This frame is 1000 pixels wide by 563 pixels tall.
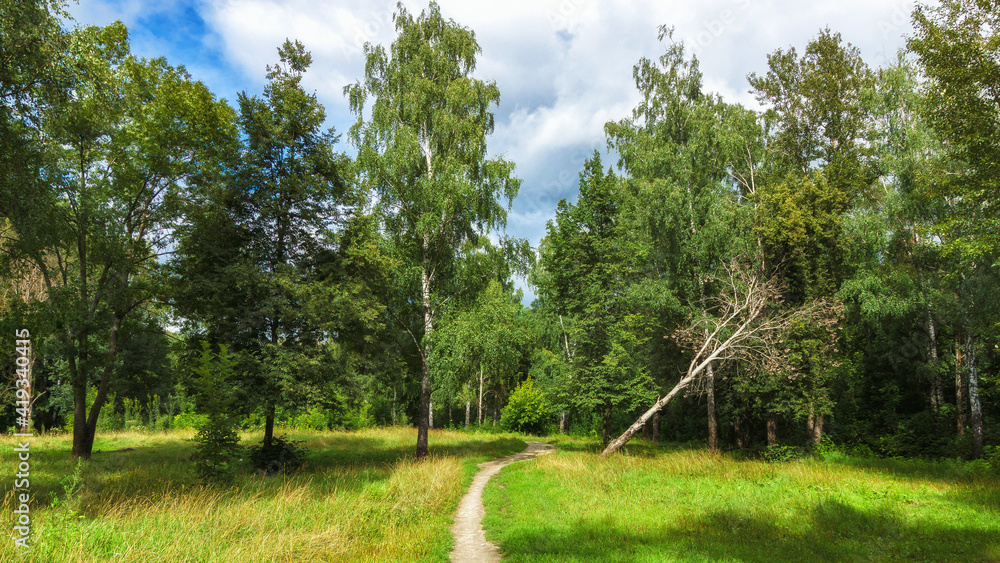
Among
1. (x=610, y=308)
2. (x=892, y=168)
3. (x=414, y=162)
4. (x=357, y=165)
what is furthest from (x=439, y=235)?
(x=892, y=168)

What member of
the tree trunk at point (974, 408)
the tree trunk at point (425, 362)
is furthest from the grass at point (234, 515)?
the tree trunk at point (974, 408)

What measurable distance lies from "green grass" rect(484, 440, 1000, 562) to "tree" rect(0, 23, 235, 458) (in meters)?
13.2

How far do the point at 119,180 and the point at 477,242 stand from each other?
12996mm

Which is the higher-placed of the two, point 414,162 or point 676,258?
point 414,162

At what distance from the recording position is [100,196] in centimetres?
1357

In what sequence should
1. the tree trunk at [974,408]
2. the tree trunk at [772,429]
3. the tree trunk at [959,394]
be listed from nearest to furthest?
the tree trunk at [974,408], the tree trunk at [959,394], the tree trunk at [772,429]

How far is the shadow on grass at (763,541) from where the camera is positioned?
6992mm

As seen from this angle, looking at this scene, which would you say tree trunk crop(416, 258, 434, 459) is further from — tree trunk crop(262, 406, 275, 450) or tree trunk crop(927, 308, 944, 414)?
tree trunk crop(927, 308, 944, 414)

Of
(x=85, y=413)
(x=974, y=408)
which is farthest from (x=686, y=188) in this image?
(x=85, y=413)

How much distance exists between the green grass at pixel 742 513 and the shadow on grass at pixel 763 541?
22 millimetres

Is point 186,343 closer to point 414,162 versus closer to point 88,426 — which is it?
point 88,426

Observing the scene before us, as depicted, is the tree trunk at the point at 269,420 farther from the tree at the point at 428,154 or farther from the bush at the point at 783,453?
the bush at the point at 783,453

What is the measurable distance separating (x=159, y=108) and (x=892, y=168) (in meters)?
29.5

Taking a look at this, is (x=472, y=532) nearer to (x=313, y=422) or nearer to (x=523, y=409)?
(x=313, y=422)
